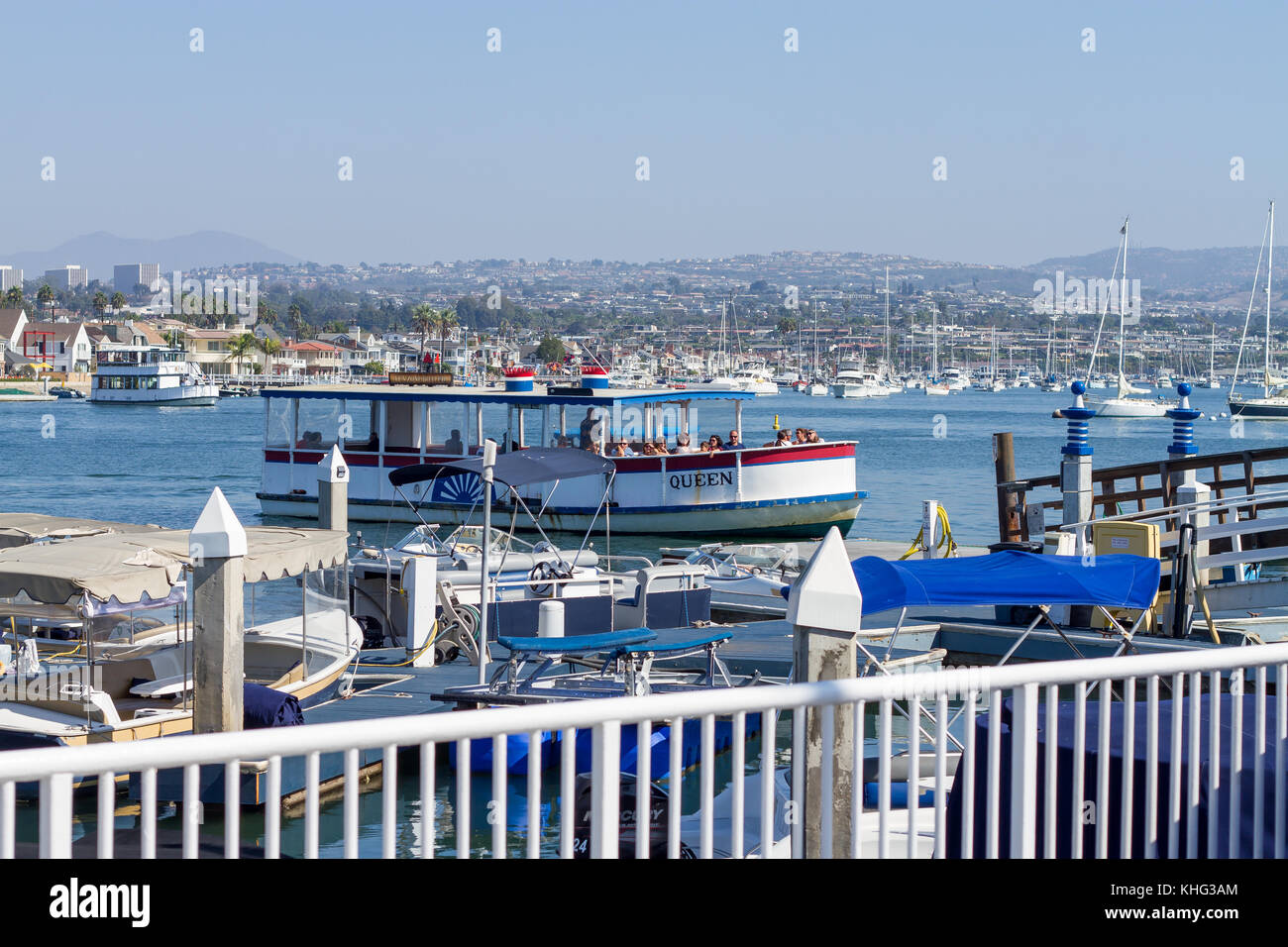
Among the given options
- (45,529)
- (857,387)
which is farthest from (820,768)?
(857,387)

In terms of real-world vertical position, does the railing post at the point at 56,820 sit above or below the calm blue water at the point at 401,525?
above

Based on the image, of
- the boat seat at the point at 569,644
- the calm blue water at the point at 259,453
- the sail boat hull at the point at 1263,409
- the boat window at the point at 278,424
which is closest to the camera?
the boat seat at the point at 569,644

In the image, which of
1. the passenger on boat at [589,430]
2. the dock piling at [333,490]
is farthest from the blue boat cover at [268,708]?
the passenger on boat at [589,430]

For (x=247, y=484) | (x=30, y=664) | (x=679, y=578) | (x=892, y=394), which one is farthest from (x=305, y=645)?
(x=892, y=394)

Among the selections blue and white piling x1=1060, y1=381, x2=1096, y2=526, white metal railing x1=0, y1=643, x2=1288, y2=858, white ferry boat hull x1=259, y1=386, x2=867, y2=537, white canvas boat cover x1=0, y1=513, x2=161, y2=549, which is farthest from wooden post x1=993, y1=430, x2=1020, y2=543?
white metal railing x1=0, y1=643, x2=1288, y2=858

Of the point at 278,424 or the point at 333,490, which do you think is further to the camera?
the point at 278,424

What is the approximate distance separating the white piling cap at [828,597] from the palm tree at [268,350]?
168 m

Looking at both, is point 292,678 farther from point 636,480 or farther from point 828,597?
point 636,480

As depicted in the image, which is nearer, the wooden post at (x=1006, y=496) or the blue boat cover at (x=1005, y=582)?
the blue boat cover at (x=1005, y=582)

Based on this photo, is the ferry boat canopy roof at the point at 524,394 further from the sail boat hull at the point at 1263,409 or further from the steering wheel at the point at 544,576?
the sail boat hull at the point at 1263,409

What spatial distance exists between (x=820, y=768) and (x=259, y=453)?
2764 inches

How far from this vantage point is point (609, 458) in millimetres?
29438

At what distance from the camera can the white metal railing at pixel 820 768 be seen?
361 centimetres

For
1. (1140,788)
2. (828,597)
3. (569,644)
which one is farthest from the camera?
(569,644)
